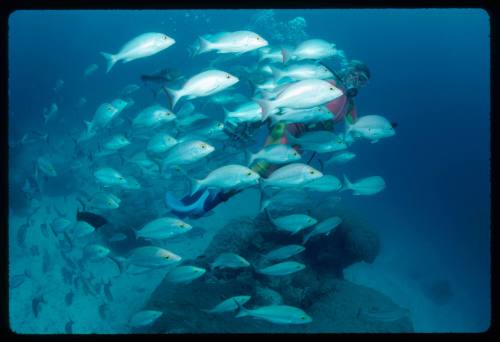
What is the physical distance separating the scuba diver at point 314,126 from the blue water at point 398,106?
6.16 metres

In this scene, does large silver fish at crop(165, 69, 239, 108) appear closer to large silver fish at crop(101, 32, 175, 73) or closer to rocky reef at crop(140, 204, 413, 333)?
large silver fish at crop(101, 32, 175, 73)

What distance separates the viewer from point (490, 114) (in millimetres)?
3832

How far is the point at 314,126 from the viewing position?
195 inches

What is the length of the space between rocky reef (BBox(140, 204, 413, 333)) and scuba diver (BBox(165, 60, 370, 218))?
2.09 meters

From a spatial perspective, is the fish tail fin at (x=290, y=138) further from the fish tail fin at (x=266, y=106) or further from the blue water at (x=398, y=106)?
the blue water at (x=398, y=106)

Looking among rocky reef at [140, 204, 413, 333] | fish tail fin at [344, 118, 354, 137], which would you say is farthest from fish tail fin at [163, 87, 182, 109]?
rocky reef at [140, 204, 413, 333]

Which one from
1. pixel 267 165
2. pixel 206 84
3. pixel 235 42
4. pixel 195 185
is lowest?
pixel 267 165

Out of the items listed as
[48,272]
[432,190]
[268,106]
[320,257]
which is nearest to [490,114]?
[268,106]

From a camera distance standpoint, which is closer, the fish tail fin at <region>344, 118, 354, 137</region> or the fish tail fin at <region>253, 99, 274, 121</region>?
the fish tail fin at <region>253, 99, 274, 121</region>

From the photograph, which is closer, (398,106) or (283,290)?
(283,290)

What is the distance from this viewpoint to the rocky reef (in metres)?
5.67

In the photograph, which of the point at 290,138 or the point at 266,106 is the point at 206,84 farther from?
the point at 290,138

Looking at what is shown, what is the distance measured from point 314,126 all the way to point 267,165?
86cm

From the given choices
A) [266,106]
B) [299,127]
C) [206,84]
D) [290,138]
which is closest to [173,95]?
[206,84]
